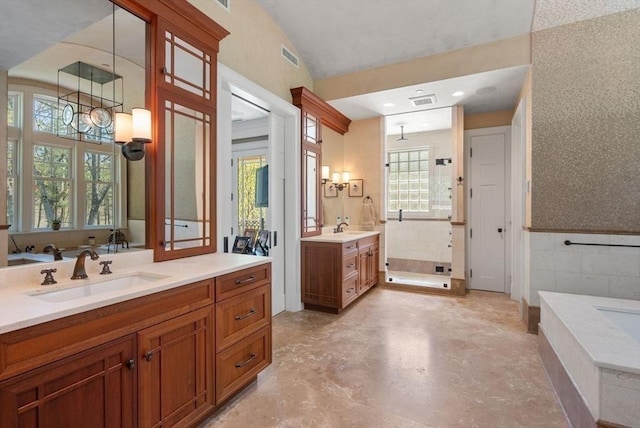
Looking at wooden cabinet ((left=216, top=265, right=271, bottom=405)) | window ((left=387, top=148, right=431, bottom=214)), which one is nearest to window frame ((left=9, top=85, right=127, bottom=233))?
wooden cabinet ((left=216, top=265, right=271, bottom=405))

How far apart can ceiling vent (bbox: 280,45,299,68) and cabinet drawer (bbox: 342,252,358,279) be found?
261cm

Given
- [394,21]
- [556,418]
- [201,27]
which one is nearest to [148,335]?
[201,27]

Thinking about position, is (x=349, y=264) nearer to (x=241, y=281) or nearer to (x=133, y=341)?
(x=241, y=281)

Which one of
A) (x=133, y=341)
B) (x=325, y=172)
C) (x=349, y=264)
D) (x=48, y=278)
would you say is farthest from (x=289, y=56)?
(x=133, y=341)

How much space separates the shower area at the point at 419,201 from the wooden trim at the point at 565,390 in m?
3.38

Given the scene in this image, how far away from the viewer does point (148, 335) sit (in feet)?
4.92

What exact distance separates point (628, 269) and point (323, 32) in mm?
4136

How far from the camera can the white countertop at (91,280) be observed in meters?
1.15

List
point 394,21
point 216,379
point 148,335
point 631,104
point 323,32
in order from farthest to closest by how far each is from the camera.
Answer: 1. point 323,32
2. point 394,21
3. point 631,104
4. point 216,379
5. point 148,335

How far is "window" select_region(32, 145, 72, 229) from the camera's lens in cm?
166

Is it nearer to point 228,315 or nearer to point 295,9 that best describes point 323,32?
point 295,9

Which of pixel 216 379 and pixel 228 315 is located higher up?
pixel 228 315

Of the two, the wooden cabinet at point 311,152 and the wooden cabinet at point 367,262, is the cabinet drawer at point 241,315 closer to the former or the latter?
the wooden cabinet at point 311,152

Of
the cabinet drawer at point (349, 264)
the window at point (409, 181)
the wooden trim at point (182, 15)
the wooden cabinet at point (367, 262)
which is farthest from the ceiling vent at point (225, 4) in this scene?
the window at point (409, 181)
